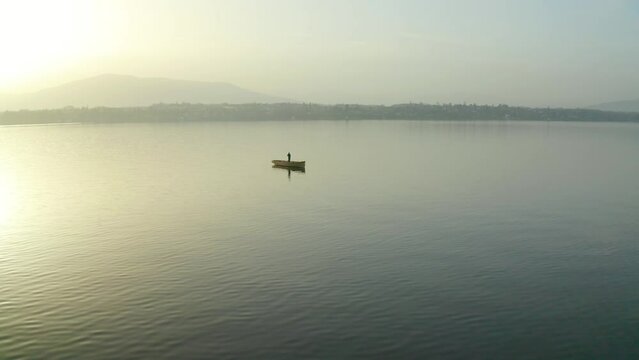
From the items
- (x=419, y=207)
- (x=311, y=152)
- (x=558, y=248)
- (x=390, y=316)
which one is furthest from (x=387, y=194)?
(x=311, y=152)

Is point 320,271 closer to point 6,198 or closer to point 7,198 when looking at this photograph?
point 7,198

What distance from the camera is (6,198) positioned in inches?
2574

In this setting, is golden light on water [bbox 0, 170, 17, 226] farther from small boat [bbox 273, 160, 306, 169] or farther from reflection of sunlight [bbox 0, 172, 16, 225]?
small boat [bbox 273, 160, 306, 169]

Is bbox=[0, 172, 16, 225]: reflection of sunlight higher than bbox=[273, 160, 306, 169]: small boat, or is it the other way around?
bbox=[273, 160, 306, 169]: small boat

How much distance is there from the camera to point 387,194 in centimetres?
6600

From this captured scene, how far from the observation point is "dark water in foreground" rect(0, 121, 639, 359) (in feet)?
79.6

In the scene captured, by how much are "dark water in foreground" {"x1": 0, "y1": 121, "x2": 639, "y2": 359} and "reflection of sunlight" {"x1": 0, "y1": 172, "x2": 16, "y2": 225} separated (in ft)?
1.76

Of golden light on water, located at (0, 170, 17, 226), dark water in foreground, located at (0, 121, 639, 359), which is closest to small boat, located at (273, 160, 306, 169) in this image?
dark water in foreground, located at (0, 121, 639, 359)

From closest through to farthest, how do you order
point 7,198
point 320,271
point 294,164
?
1. point 320,271
2. point 7,198
3. point 294,164

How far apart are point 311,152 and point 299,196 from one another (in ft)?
248

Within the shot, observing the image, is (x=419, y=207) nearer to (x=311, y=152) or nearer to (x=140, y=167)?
(x=140, y=167)

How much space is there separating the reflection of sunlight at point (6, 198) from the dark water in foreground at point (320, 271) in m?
0.54

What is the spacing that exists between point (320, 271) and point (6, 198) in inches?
1908

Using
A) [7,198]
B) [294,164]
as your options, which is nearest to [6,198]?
[7,198]
